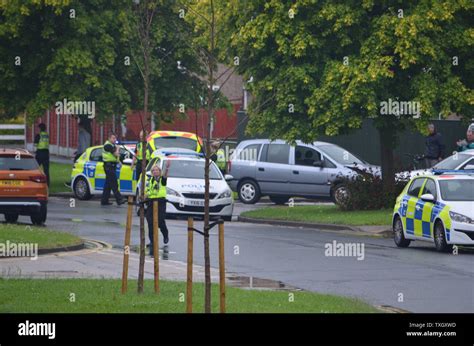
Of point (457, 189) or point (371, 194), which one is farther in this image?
point (371, 194)

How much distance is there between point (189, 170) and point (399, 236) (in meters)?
8.27

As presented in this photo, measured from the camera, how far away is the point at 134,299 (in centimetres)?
1512

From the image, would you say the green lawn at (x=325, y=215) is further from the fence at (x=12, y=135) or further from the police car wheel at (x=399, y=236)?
the fence at (x=12, y=135)

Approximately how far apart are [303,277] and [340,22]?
40.3 ft

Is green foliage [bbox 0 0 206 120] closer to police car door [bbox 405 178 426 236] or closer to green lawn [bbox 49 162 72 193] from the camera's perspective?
green lawn [bbox 49 162 72 193]

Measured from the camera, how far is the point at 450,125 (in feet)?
148

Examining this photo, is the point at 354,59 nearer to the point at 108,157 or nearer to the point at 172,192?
the point at 172,192

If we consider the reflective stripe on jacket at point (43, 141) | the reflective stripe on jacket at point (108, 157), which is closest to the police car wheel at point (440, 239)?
the reflective stripe on jacket at point (108, 157)

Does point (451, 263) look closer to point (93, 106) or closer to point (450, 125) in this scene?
point (93, 106)

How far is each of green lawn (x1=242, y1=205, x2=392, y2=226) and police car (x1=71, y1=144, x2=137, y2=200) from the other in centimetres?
480

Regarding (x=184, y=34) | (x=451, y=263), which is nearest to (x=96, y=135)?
(x=184, y=34)

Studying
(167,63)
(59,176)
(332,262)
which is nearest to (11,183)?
(332,262)

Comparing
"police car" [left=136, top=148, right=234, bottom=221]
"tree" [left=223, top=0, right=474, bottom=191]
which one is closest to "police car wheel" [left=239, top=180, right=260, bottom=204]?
"police car" [left=136, top=148, right=234, bottom=221]

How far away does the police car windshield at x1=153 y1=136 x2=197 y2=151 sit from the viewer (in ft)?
124
